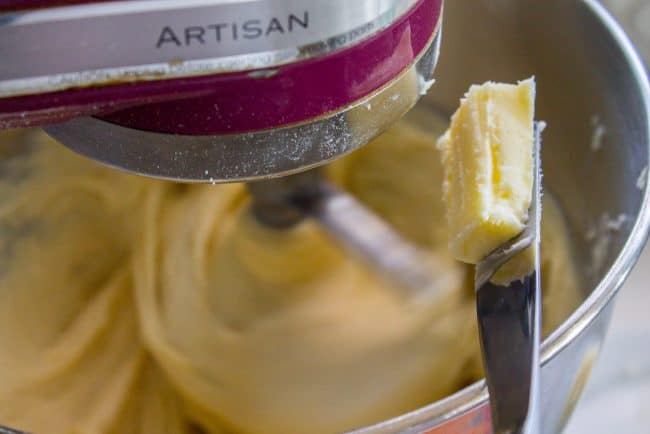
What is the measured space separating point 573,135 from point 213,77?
0.40 metres

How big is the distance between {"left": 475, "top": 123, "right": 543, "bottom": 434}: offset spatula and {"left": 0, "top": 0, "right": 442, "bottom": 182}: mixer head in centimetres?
9

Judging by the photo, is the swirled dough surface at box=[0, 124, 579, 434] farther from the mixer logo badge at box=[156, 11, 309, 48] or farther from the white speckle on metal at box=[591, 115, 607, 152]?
the mixer logo badge at box=[156, 11, 309, 48]

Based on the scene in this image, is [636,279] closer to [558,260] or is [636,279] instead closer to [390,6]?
[558,260]

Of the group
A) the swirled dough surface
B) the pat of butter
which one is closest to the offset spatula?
the pat of butter

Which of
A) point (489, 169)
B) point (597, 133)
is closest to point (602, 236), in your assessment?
point (597, 133)

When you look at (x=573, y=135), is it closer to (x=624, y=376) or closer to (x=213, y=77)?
(x=624, y=376)

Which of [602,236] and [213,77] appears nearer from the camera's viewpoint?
[213,77]

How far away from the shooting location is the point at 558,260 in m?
0.65

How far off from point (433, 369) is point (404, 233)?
0.16 metres

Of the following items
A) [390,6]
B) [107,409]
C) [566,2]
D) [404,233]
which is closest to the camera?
[390,6]

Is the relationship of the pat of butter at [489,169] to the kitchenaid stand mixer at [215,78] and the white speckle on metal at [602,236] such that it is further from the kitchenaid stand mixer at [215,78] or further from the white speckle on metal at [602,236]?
the white speckle on metal at [602,236]

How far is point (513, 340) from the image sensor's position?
33cm

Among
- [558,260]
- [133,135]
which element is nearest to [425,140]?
[558,260]

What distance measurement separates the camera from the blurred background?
0.63 m
